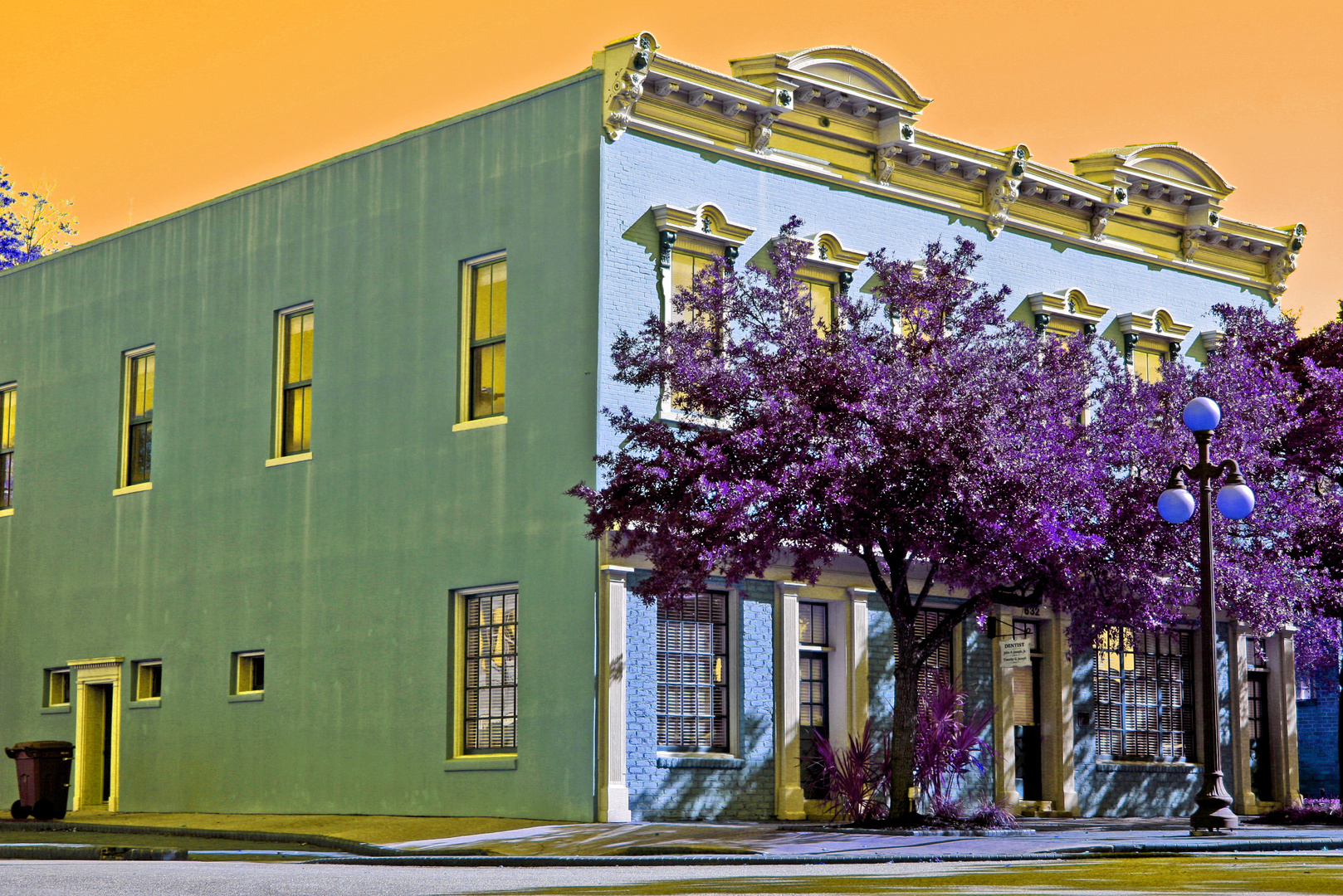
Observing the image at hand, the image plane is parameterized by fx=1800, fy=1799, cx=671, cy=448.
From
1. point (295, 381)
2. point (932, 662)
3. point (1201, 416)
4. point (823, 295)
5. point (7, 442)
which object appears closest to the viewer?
point (1201, 416)

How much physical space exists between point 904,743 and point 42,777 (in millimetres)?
Answer: 12873

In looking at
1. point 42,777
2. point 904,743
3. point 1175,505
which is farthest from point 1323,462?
point 42,777

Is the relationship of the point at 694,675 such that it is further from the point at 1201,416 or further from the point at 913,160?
the point at 913,160

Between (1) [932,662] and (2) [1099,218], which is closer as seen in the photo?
(1) [932,662]

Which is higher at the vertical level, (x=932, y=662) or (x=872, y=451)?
(x=872, y=451)

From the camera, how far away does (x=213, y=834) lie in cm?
2166

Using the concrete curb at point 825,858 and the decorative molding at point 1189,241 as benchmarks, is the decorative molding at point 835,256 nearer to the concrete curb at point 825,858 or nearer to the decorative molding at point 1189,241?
the decorative molding at point 1189,241

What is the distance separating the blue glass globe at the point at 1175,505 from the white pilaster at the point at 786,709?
18.0 ft

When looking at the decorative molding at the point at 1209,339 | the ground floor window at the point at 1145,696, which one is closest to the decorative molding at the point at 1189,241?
the decorative molding at the point at 1209,339

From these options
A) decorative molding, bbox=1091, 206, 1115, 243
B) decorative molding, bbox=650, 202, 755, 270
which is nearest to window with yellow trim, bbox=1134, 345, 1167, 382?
decorative molding, bbox=1091, 206, 1115, 243

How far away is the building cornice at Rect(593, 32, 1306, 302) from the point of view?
910 inches

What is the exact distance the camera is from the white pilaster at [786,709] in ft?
74.6

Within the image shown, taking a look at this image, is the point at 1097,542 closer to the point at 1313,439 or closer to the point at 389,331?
the point at 1313,439

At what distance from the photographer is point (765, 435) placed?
19031 millimetres
